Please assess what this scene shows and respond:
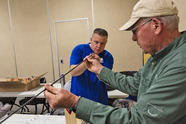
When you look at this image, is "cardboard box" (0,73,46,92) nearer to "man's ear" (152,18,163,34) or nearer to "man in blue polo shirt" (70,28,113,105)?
"man in blue polo shirt" (70,28,113,105)

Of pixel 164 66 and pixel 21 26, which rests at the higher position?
pixel 21 26

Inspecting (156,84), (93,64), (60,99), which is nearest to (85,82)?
(93,64)

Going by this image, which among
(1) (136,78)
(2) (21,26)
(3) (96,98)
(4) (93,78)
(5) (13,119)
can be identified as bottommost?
(5) (13,119)

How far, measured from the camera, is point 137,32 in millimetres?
805

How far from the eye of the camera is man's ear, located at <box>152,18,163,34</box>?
723 millimetres

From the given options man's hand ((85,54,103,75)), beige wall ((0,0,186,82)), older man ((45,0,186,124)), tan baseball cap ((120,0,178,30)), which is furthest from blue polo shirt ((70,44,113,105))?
beige wall ((0,0,186,82))

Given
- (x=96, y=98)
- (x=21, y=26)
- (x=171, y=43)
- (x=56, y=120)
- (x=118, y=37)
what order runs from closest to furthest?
(x=171, y=43) → (x=56, y=120) → (x=96, y=98) → (x=118, y=37) → (x=21, y=26)

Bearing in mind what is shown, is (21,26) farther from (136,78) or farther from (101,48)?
(136,78)

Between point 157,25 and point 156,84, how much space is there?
29 centimetres

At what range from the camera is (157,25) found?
732mm

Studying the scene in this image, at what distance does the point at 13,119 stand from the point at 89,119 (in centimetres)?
138

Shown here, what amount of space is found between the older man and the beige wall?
137 inches

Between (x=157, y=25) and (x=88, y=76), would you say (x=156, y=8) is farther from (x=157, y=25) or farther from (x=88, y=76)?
(x=88, y=76)

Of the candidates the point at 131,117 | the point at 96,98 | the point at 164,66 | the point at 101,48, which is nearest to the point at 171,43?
the point at 164,66
